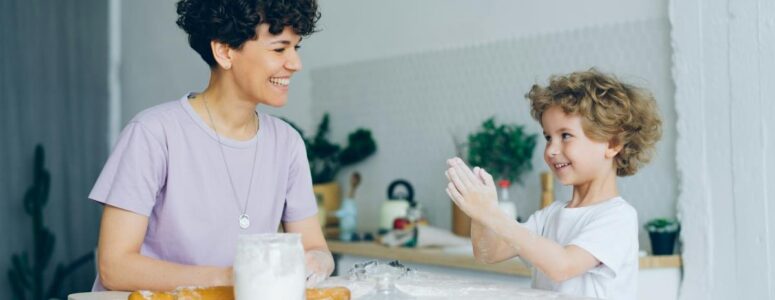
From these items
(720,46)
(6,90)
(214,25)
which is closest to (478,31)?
(720,46)

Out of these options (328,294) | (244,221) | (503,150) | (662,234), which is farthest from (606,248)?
Answer: (503,150)

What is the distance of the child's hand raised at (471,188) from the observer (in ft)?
4.56

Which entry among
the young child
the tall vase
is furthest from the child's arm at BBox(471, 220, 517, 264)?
the tall vase

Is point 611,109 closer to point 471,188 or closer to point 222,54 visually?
point 471,188

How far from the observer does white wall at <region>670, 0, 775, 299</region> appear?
2.29 meters

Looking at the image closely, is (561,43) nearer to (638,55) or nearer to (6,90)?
(638,55)

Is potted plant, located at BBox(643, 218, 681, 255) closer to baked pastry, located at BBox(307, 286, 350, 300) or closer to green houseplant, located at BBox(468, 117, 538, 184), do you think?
green houseplant, located at BBox(468, 117, 538, 184)

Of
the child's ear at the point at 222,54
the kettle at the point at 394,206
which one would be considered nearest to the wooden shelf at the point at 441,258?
the kettle at the point at 394,206

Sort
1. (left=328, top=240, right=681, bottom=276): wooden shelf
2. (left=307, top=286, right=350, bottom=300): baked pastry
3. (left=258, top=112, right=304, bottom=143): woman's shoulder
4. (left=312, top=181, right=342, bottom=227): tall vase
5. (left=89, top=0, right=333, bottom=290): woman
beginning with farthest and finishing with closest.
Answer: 1. (left=312, top=181, right=342, bottom=227): tall vase
2. (left=328, top=240, right=681, bottom=276): wooden shelf
3. (left=258, top=112, right=304, bottom=143): woman's shoulder
4. (left=89, top=0, right=333, bottom=290): woman
5. (left=307, top=286, right=350, bottom=300): baked pastry

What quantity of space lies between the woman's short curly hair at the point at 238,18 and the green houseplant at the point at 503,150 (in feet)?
4.29

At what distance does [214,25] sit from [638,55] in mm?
1488

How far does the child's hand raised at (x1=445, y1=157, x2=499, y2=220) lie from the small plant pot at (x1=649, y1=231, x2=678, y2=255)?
118cm

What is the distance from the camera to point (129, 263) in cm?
144

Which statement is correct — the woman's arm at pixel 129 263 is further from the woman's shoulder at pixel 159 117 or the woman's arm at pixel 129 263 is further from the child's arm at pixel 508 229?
the child's arm at pixel 508 229
